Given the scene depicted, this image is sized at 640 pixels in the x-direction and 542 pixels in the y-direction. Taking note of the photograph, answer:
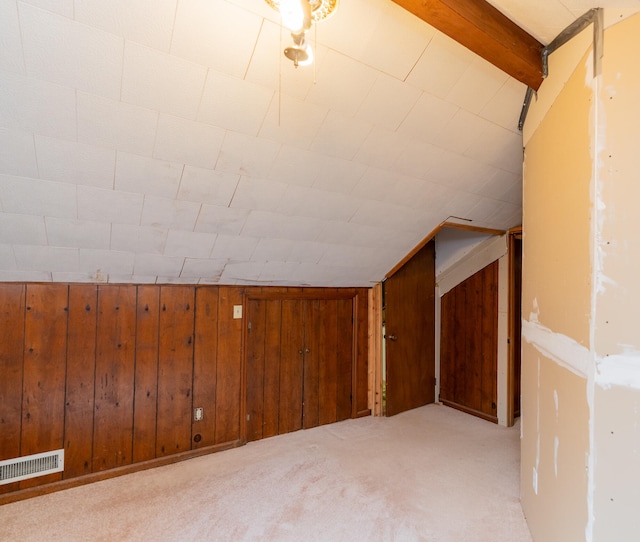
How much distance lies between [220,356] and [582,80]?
2.63 m

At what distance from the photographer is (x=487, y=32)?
1.43 m

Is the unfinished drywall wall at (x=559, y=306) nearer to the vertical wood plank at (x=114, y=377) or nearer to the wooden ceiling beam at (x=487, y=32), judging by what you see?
the wooden ceiling beam at (x=487, y=32)

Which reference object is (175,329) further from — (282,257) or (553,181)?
(553,181)

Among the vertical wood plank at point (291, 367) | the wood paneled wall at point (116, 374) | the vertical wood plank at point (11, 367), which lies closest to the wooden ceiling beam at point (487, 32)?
the wood paneled wall at point (116, 374)

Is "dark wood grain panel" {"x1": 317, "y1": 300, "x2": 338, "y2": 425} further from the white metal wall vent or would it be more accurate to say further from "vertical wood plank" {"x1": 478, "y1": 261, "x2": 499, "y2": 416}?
the white metal wall vent

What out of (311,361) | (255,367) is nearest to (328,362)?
(311,361)

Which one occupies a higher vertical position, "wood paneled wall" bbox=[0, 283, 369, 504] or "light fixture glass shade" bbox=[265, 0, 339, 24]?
"light fixture glass shade" bbox=[265, 0, 339, 24]

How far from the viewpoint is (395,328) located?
3.62 metres

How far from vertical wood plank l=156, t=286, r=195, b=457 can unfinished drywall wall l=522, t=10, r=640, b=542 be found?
2.23m

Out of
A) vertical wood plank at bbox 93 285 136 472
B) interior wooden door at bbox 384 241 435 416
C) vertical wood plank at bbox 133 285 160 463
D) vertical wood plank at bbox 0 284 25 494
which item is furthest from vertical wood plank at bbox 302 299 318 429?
vertical wood plank at bbox 0 284 25 494

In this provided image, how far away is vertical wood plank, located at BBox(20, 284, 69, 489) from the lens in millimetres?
2119

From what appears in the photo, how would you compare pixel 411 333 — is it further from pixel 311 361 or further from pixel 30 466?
pixel 30 466

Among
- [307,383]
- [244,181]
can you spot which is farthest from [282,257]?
[307,383]

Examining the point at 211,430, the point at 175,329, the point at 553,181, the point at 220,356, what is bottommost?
the point at 211,430
